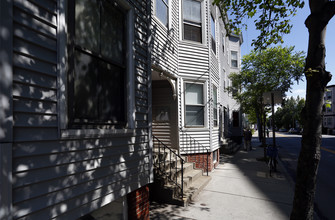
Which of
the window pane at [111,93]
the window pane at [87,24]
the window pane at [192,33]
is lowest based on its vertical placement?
the window pane at [111,93]

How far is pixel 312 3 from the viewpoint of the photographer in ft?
12.2

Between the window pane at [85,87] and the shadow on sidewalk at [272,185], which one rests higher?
the window pane at [85,87]

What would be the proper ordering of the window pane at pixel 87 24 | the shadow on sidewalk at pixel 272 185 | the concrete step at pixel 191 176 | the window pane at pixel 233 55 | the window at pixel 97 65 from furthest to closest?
1. the window pane at pixel 233 55
2. the concrete step at pixel 191 176
3. the shadow on sidewalk at pixel 272 185
4. the window pane at pixel 87 24
5. the window at pixel 97 65

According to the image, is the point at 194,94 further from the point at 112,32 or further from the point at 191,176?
the point at 112,32

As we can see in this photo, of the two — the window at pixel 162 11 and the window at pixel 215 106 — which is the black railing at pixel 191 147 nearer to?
the window at pixel 215 106

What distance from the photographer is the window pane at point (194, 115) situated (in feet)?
28.6

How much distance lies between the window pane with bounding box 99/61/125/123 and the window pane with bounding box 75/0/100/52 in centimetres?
37

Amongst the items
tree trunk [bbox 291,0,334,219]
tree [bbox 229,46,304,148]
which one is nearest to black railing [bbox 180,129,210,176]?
tree trunk [bbox 291,0,334,219]

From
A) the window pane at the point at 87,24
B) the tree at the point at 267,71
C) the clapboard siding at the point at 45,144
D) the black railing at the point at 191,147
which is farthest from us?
the tree at the point at 267,71

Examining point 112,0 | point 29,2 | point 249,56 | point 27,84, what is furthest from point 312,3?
point 249,56

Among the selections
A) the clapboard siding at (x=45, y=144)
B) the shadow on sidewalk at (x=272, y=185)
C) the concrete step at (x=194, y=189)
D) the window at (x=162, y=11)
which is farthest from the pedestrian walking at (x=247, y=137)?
the clapboard siding at (x=45, y=144)

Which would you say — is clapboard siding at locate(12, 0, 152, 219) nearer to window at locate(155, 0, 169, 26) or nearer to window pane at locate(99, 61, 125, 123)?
window pane at locate(99, 61, 125, 123)

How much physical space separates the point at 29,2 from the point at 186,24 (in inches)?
289

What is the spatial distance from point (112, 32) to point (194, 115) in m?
5.66
